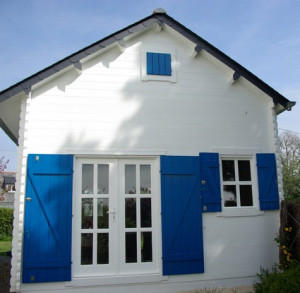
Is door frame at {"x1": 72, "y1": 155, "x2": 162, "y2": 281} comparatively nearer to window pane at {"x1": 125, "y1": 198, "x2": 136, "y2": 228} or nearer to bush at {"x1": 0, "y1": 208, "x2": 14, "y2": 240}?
window pane at {"x1": 125, "y1": 198, "x2": 136, "y2": 228}

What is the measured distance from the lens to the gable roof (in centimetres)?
561

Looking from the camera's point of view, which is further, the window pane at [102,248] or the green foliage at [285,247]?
the green foliage at [285,247]

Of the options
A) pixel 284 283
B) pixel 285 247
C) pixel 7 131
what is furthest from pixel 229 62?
pixel 7 131

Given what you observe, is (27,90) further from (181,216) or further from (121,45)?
(181,216)

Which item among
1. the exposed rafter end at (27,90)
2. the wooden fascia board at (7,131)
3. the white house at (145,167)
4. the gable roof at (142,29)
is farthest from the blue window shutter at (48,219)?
the wooden fascia board at (7,131)

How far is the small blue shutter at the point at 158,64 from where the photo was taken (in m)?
6.35

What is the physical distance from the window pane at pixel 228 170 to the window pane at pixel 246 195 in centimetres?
29

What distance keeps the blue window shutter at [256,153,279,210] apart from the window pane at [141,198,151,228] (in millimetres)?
2199

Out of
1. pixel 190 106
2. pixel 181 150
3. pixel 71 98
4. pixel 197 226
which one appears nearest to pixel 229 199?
pixel 197 226

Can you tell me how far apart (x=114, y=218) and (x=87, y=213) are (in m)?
0.49

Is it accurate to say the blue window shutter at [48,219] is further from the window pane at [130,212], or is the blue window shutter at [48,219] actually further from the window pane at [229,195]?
the window pane at [229,195]

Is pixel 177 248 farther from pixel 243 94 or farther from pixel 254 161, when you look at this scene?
pixel 243 94

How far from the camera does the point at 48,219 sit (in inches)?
212

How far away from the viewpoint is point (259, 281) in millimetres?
5988
